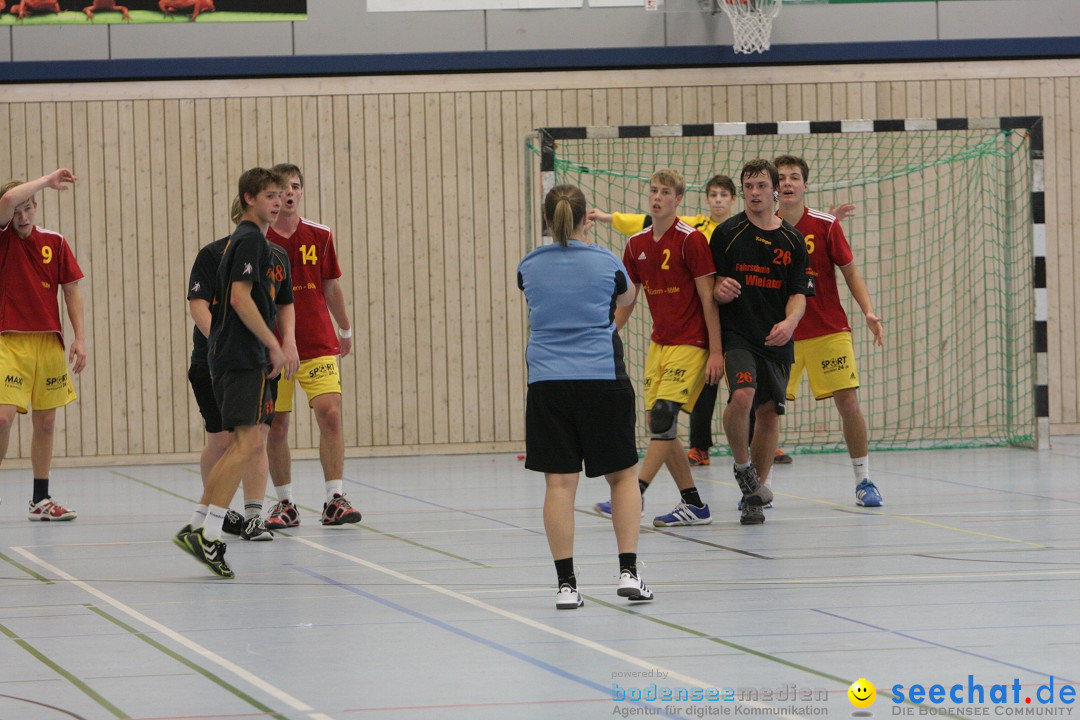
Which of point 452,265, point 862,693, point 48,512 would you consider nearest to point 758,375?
point 862,693

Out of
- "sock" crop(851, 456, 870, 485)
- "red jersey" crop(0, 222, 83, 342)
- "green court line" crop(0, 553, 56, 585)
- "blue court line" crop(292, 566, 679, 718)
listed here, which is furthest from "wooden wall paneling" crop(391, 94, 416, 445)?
"blue court line" crop(292, 566, 679, 718)

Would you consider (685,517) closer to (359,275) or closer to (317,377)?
(317,377)

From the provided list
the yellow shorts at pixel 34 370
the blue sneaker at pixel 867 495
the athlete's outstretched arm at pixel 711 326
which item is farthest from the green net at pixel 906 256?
the yellow shorts at pixel 34 370

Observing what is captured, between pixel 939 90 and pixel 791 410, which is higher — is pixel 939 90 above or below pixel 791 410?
above

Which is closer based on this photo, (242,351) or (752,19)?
(242,351)

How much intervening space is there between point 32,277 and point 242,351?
305cm

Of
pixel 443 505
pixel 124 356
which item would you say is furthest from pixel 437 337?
pixel 443 505

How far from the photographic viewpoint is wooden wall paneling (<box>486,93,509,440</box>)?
1372 centimetres

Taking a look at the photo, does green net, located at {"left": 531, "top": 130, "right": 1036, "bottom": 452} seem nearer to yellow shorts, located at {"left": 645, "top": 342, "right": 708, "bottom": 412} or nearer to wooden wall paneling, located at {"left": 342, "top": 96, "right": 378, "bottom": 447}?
wooden wall paneling, located at {"left": 342, "top": 96, "right": 378, "bottom": 447}

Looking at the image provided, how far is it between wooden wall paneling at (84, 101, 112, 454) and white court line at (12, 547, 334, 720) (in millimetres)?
6378

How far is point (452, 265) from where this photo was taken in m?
13.7

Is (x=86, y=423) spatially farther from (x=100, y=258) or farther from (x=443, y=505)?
(x=443, y=505)

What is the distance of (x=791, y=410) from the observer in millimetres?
14031

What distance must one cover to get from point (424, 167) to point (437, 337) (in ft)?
5.26
